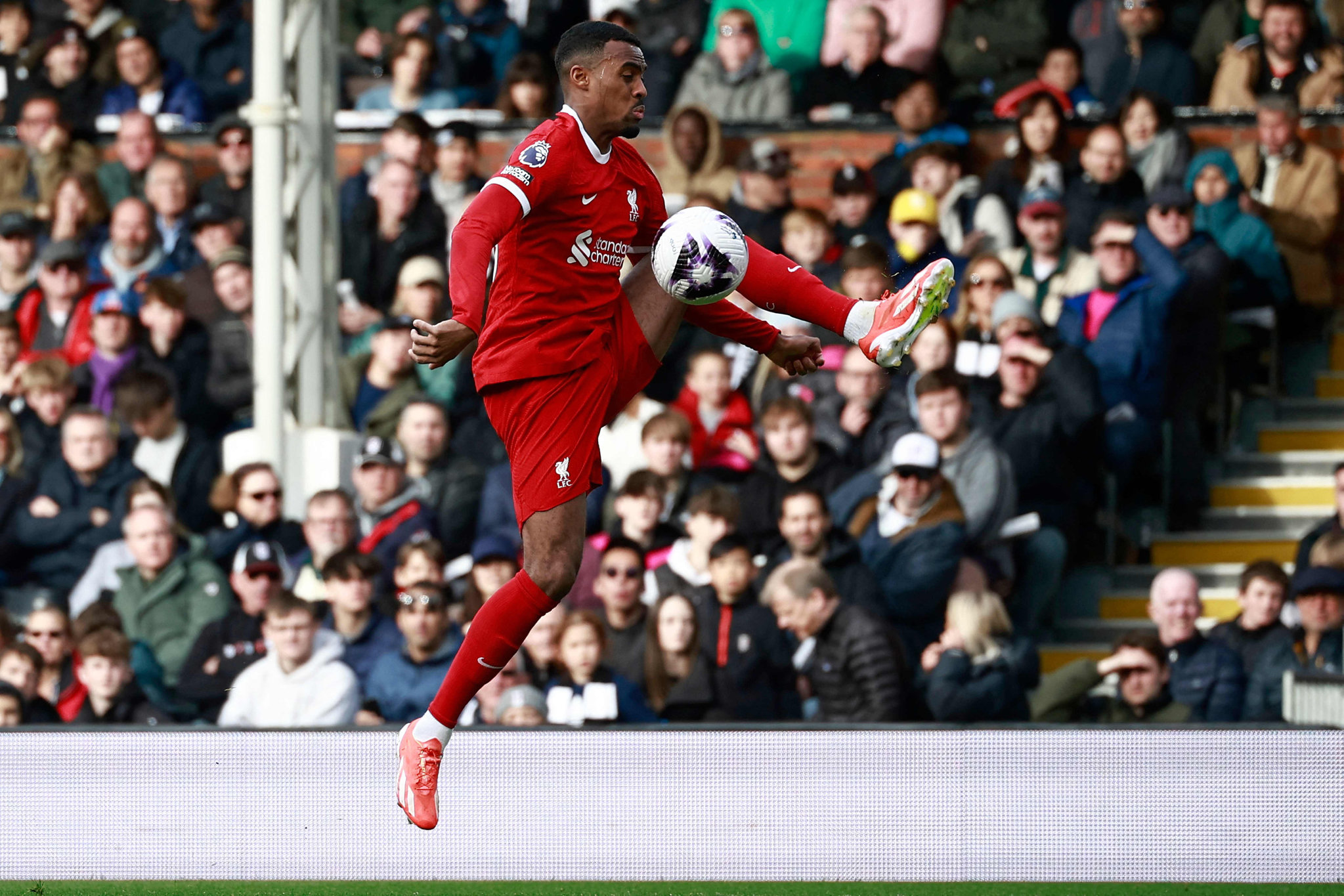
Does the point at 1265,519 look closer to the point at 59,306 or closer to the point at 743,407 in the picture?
the point at 743,407

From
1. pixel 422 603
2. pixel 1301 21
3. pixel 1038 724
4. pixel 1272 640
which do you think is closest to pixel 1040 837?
pixel 1038 724

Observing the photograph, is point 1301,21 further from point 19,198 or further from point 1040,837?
point 19,198

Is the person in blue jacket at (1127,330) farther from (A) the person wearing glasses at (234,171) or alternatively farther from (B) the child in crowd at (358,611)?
→ (A) the person wearing glasses at (234,171)

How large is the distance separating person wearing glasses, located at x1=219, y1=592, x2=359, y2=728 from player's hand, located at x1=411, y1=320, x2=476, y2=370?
3512 millimetres

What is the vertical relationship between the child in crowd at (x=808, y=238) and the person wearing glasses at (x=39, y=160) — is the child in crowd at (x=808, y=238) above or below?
below

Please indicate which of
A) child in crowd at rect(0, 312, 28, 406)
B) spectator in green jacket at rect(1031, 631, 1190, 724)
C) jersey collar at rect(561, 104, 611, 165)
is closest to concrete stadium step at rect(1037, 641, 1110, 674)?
spectator in green jacket at rect(1031, 631, 1190, 724)

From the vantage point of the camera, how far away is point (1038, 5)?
38.2 ft

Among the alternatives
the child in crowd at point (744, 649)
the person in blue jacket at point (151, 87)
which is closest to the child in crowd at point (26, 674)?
Result: the child in crowd at point (744, 649)

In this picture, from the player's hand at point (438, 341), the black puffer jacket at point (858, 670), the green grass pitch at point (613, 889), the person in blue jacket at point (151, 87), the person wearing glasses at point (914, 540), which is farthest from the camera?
the person in blue jacket at point (151, 87)

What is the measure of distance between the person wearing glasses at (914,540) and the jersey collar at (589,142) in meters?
3.03

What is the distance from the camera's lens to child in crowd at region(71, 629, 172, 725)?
28.8 feet

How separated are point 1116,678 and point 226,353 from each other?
4479 mm

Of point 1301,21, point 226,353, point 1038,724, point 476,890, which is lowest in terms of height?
point 476,890

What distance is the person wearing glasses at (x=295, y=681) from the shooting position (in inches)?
338
